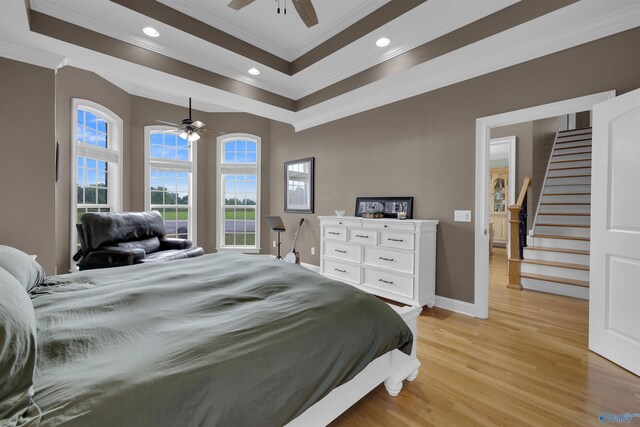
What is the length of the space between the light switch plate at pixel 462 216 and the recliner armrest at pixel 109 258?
3745 millimetres

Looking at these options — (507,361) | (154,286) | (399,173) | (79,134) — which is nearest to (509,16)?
(399,173)

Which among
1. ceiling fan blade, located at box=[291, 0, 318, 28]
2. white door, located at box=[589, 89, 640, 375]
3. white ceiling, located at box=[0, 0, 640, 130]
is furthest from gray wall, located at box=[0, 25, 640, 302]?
ceiling fan blade, located at box=[291, 0, 318, 28]

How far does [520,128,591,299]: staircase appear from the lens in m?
3.87

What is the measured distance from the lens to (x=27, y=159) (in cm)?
280

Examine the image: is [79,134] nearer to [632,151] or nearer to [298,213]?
[298,213]

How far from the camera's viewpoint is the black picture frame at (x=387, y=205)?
3662mm

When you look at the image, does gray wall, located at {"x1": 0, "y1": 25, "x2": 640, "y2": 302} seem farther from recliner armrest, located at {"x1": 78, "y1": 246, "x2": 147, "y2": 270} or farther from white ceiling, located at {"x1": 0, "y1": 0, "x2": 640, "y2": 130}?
recliner armrest, located at {"x1": 78, "y1": 246, "x2": 147, "y2": 270}

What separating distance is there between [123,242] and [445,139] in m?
4.29

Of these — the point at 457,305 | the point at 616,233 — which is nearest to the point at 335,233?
the point at 457,305

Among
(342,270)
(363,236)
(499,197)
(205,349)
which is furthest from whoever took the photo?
(499,197)

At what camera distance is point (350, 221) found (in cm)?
374

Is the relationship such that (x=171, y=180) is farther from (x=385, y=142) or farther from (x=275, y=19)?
(x=385, y=142)

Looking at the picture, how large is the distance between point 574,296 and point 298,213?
13.5 feet

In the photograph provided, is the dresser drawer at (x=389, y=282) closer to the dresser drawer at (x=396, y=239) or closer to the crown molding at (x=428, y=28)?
the dresser drawer at (x=396, y=239)
